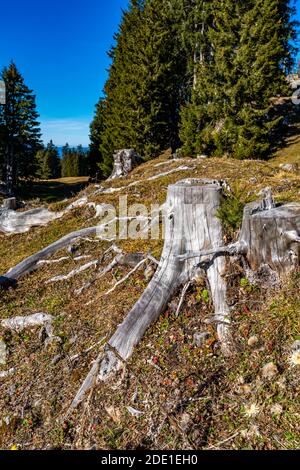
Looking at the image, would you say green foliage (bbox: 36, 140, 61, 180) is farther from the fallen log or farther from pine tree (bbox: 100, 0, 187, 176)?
the fallen log

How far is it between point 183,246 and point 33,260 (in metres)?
4.49

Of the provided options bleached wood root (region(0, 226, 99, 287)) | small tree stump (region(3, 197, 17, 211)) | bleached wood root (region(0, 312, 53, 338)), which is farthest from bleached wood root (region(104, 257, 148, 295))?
small tree stump (region(3, 197, 17, 211))

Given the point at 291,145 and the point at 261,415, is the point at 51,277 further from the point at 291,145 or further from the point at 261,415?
the point at 291,145

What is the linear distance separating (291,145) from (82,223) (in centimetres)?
1979

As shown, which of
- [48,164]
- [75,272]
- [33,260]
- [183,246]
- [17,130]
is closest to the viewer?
[183,246]

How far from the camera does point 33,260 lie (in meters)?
7.50

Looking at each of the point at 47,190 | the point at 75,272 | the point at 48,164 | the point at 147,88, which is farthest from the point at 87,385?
the point at 48,164

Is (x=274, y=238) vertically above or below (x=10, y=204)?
below

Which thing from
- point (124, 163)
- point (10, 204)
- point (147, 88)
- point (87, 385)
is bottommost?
point (87, 385)

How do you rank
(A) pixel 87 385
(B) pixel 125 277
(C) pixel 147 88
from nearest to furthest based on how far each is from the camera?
(A) pixel 87 385, (B) pixel 125 277, (C) pixel 147 88

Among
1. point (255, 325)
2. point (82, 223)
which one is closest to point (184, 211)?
point (255, 325)

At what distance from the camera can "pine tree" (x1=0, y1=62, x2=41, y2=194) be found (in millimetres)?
33281

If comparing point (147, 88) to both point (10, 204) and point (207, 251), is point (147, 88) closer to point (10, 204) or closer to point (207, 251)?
point (10, 204)

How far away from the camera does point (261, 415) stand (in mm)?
2859
